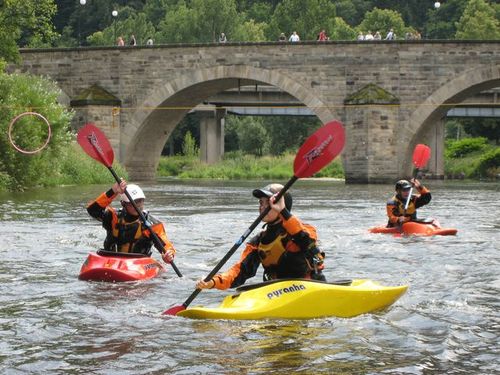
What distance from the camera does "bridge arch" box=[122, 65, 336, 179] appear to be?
3350cm

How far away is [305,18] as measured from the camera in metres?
69.2

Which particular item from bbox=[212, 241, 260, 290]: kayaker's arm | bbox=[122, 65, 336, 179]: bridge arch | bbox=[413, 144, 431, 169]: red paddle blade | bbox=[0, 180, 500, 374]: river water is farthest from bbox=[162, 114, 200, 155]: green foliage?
bbox=[212, 241, 260, 290]: kayaker's arm

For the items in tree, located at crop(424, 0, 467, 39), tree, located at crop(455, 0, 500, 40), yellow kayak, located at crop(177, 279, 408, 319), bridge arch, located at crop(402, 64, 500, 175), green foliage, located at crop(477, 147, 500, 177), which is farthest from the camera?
tree, located at crop(424, 0, 467, 39)

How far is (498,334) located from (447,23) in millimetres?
74579

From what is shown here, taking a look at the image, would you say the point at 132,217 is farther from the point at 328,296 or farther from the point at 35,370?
the point at 35,370

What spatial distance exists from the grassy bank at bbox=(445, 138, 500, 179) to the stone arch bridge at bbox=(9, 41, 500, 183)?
494 inches

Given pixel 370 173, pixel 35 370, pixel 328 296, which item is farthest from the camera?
pixel 370 173

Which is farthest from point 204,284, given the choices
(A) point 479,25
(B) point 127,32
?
(B) point 127,32

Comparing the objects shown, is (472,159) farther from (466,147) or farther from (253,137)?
(253,137)

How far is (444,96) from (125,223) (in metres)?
23.5

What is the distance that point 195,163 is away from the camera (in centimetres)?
5006

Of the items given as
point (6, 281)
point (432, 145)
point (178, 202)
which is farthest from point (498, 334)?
point (432, 145)

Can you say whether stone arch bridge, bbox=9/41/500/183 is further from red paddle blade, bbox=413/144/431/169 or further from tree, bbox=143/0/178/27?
tree, bbox=143/0/178/27

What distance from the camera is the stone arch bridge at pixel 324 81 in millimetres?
32219
